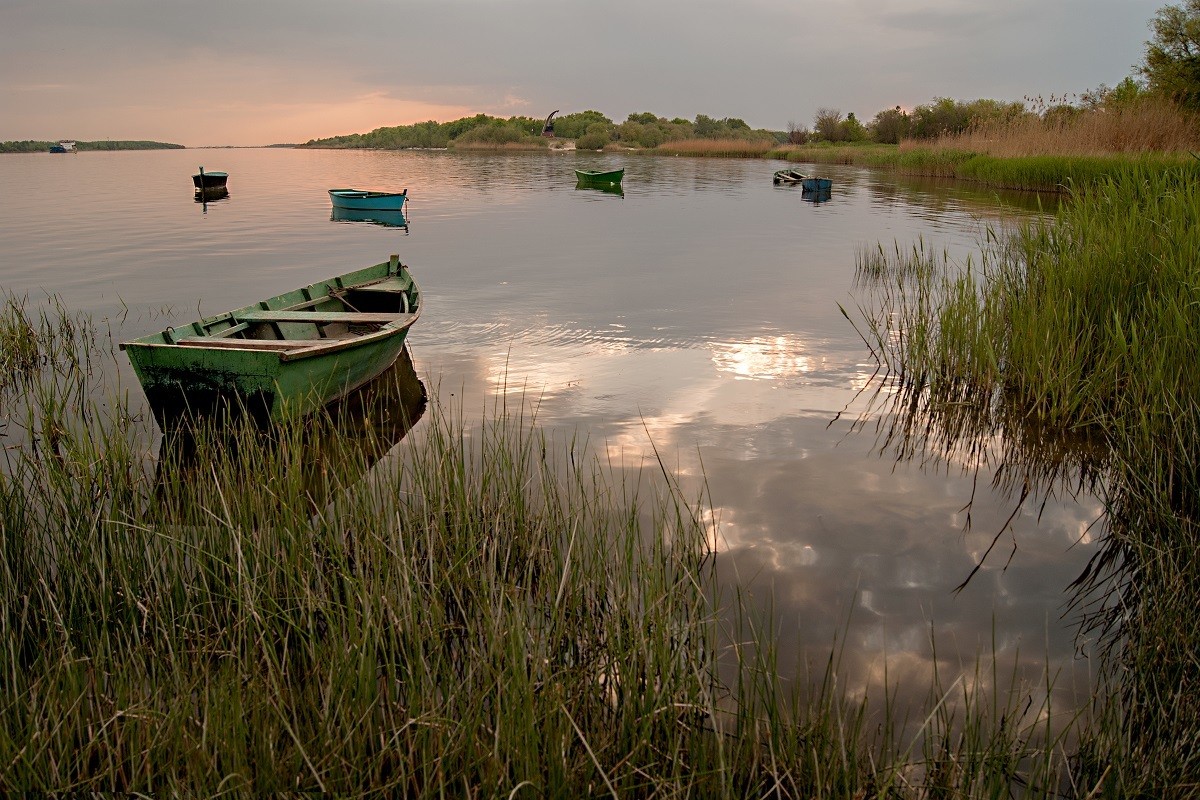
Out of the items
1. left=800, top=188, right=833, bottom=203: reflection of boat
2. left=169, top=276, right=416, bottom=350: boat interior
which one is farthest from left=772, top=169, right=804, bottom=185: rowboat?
left=169, top=276, right=416, bottom=350: boat interior

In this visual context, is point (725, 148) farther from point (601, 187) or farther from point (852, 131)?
point (601, 187)

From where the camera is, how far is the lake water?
14.4 feet

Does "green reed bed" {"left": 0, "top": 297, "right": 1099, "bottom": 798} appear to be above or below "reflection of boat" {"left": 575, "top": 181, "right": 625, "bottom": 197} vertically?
below

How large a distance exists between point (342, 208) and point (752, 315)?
2103 centimetres

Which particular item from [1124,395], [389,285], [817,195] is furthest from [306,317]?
[817,195]

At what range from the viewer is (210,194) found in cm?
3631

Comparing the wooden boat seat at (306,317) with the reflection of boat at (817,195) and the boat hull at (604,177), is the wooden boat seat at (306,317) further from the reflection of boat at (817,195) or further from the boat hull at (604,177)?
the boat hull at (604,177)

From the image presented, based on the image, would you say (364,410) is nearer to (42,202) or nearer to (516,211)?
(516,211)

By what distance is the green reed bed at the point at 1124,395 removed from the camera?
9.93ft

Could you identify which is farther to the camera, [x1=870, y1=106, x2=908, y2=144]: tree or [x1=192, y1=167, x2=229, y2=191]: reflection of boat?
[x1=870, y1=106, x2=908, y2=144]: tree

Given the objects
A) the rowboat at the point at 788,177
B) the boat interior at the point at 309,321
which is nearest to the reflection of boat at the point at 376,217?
the boat interior at the point at 309,321

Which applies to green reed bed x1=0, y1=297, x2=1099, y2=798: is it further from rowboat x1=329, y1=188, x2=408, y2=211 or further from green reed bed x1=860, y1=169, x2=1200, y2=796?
rowboat x1=329, y1=188, x2=408, y2=211

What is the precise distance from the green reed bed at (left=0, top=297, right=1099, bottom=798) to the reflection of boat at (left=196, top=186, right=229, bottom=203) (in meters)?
36.0

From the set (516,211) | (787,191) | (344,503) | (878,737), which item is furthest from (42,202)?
(878,737)
